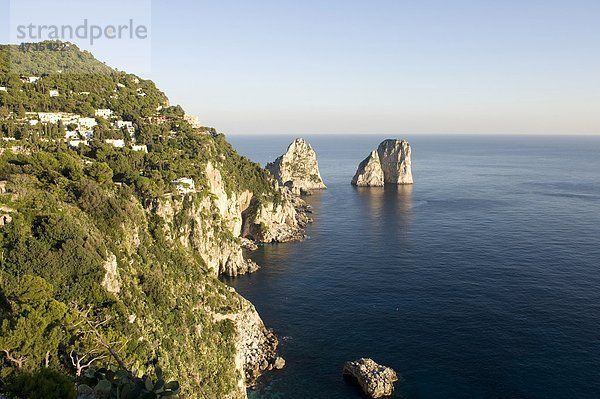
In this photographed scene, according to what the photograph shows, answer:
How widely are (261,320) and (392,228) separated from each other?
75.7 metres

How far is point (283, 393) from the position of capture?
57.9 meters

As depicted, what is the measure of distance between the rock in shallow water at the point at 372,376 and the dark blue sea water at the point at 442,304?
5.35 ft

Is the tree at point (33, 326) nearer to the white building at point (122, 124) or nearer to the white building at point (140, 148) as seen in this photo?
the white building at point (140, 148)

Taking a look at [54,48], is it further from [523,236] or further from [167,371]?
[523,236]

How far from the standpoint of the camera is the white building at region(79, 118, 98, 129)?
9575 centimetres

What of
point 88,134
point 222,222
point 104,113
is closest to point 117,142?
point 88,134

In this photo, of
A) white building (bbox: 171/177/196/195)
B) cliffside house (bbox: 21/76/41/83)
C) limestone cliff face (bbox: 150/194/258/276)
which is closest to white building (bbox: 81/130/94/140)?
white building (bbox: 171/177/196/195)

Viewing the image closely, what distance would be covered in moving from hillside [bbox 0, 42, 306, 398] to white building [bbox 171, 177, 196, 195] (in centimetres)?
24

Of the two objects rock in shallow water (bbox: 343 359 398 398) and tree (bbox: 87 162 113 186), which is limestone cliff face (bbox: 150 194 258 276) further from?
rock in shallow water (bbox: 343 359 398 398)

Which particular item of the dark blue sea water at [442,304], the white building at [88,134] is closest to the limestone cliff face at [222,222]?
the dark blue sea water at [442,304]

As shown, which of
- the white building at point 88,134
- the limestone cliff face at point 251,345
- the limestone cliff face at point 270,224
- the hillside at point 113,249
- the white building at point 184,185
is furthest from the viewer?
the limestone cliff face at point 270,224

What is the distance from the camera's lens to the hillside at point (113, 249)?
121ft

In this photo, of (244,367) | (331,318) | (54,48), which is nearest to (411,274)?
(331,318)

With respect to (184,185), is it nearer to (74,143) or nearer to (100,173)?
(100,173)
